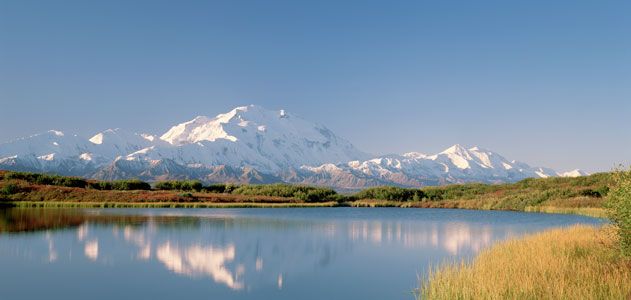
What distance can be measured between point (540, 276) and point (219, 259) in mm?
15977

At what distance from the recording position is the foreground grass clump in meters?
16.8

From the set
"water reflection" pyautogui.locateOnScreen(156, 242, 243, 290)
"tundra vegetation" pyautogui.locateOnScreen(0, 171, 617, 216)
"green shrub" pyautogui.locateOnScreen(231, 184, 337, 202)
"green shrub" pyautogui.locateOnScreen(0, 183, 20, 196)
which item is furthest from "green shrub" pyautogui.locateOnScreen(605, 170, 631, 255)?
"green shrub" pyautogui.locateOnScreen(0, 183, 20, 196)

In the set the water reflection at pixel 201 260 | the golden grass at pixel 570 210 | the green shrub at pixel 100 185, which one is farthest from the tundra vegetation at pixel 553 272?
the green shrub at pixel 100 185

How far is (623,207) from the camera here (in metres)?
21.7

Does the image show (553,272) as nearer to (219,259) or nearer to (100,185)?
(219,259)

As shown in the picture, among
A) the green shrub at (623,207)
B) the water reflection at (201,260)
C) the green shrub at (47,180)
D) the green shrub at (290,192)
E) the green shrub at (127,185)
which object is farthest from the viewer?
the green shrub at (290,192)

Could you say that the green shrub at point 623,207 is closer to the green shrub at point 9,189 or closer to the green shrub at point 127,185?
the green shrub at point 9,189

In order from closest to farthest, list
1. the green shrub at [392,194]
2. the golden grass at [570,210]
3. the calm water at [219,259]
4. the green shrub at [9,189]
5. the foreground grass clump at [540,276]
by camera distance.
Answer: the foreground grass clump at [540,276] < the calm water at [219,259] < the golden grass at [570,210] < the green shrub at [9,189] < the green shrub at [392,194]

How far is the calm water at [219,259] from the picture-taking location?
72.2 feet

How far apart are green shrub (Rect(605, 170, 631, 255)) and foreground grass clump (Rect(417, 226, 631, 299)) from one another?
83 cm

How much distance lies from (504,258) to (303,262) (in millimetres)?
9940

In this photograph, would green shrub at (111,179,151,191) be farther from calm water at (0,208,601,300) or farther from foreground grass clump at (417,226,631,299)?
foreground grass clump at (417,226,631,299)

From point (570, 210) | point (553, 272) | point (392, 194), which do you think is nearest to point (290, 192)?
point (392, 194)

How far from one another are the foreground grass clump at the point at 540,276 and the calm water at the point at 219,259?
2698mm
